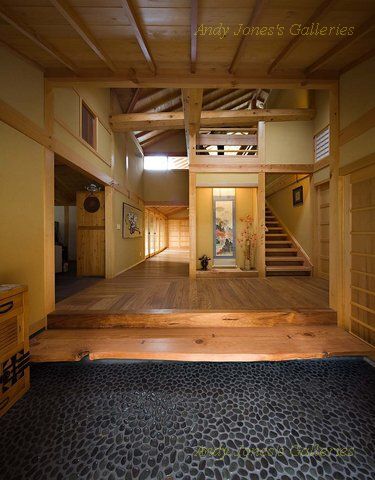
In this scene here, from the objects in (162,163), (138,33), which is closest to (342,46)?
(138,33)

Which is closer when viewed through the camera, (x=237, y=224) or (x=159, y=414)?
(x=159, y=414)

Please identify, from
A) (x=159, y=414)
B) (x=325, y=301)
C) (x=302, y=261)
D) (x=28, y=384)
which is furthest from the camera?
(x=302, y=261)

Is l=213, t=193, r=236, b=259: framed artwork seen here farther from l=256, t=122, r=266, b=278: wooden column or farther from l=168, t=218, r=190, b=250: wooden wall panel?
l=168, t=218, r=190, b=250: wooden wall panel

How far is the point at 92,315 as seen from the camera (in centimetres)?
253

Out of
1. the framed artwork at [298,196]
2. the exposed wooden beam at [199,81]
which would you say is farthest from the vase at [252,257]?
the exposed wooden beam at [199,81]

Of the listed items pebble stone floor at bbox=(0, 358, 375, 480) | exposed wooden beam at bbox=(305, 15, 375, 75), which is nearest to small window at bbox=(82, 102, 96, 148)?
exposed wooden beam at bbox=(305, 15, 375, 75)

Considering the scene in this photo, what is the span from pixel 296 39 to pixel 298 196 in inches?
172

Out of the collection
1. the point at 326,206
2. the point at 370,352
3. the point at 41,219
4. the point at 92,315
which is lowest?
the point at 370,352

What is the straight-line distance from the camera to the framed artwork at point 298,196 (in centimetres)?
547

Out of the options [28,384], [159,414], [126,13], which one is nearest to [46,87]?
[126,13]

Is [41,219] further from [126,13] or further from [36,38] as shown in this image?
[126,13]

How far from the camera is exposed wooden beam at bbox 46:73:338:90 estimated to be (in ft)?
7.64

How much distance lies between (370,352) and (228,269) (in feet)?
10.8

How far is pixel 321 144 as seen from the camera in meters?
4.84
